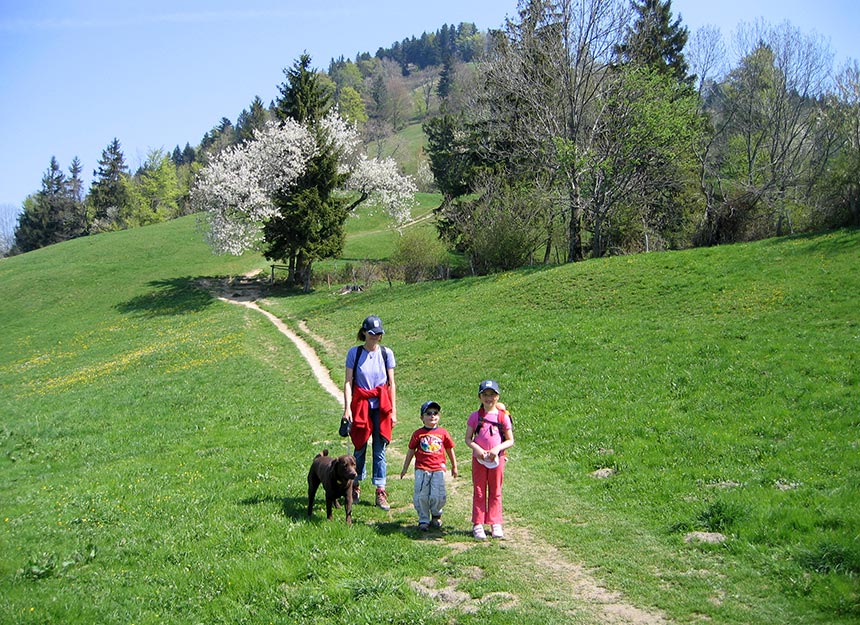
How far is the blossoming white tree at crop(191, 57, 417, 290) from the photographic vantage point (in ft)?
136

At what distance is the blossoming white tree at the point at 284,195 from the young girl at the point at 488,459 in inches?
1363

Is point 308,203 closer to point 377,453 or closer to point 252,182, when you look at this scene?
point 252,182

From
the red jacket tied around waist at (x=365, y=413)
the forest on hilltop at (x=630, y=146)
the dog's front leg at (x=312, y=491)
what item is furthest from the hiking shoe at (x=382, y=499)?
the forest on hilltop at (x=630, y=146)

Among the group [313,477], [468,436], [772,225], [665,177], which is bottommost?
[313,477]

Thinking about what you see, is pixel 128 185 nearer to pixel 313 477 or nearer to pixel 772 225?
pixel 772 225

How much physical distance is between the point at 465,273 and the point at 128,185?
69.4 metres

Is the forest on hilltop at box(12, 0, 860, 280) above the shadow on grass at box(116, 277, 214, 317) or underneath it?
above

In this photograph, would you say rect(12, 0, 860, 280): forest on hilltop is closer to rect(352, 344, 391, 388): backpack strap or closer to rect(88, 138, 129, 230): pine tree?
rect(352, 344, 391, 388): backpack strap

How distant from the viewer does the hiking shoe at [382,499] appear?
864 cm

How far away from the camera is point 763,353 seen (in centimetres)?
1395

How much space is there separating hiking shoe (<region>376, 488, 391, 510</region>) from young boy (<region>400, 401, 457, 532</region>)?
0.88m

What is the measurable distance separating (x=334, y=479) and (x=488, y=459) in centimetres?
192

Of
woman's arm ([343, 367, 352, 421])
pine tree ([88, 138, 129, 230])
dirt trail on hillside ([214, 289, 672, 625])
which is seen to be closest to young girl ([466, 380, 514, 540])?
dirt trail on hillside ([214, 289, 672, 625])

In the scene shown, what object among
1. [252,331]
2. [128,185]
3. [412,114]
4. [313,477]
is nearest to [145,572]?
[313,477]
